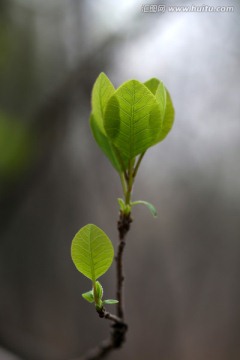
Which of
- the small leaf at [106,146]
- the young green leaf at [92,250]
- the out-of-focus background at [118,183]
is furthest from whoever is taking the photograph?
the out-of-focus background at [118,183]

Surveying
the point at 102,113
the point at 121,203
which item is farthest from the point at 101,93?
the point at 121,203

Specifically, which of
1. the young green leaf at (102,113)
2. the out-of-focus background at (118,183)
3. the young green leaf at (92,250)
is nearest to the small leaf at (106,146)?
the young green leaf at (102,113)

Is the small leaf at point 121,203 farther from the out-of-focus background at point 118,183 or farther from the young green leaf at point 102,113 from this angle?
the out-of-focus background at point 118,183

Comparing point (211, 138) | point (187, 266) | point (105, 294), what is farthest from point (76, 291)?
point (211, 138)

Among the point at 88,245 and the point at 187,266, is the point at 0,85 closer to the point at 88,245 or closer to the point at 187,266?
the point at 187,266

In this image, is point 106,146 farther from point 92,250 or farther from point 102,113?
point 92,250

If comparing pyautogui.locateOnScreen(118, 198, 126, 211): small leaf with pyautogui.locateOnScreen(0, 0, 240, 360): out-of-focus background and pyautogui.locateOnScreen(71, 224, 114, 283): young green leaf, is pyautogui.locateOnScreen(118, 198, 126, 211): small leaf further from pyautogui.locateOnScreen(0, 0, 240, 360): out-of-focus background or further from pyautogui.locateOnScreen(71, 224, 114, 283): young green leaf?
pyautogui.locateOnScreen(0, 0, 240, 360): out-of-focus background

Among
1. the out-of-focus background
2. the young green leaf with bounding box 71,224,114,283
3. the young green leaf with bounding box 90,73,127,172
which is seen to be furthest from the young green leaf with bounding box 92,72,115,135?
the out-of-focus background
